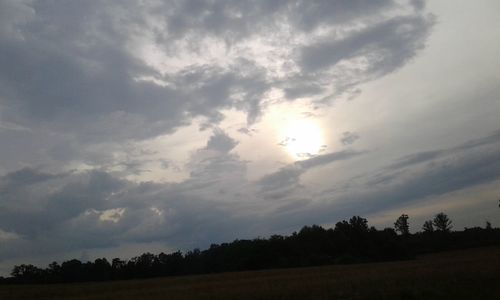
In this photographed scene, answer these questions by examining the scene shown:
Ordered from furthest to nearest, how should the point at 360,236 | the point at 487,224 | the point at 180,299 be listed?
the point at 487,224, the point at 360,236, the point at 180,299

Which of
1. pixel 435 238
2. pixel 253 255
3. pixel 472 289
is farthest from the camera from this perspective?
pixel 435 238

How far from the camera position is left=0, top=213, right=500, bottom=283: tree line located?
4550 inches

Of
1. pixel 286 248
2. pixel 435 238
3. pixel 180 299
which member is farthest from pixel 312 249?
pixel 180 299

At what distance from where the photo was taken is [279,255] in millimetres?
115875

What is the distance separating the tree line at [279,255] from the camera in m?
116

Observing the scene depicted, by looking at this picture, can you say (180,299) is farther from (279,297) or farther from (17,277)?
(17,277)

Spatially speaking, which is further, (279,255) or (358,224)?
(358,224)

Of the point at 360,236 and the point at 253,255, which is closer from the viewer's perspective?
the point at 253,255

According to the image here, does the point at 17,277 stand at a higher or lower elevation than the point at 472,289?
higher

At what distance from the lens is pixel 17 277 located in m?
128

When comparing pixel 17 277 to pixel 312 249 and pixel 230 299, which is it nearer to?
pixel 312 249

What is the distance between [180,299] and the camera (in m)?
33.1

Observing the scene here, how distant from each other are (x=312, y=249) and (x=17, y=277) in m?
78.9

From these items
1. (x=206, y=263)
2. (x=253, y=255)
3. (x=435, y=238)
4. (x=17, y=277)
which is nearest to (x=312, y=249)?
(x=253, y=255)
